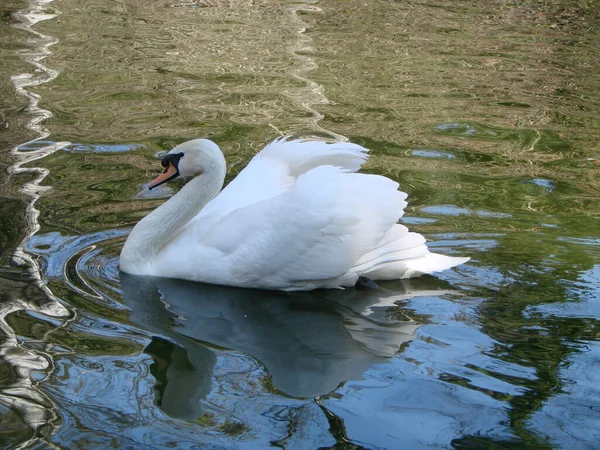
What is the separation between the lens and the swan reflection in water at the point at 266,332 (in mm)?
5020

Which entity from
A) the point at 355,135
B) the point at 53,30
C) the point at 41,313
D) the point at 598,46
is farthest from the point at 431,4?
the point at 41,313

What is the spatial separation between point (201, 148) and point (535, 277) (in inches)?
89.3

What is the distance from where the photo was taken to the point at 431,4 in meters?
17.0

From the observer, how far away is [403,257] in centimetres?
609

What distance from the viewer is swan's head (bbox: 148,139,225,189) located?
6309 millimetres

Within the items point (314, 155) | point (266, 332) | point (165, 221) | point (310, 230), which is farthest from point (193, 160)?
point (266, 332)

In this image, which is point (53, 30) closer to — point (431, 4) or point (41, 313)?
point (431, 4)

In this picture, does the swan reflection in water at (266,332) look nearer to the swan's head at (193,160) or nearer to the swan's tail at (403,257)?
the swan's tail at (403,257)

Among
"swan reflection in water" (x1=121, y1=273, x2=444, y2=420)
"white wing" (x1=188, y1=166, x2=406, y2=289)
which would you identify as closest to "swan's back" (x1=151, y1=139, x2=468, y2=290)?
"white wing" (x1=188, y1=166, x2=406, y2=289)

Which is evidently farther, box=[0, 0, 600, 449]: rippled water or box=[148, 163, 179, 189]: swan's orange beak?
box=[148, 163, 179, 189]: swan's orange beak

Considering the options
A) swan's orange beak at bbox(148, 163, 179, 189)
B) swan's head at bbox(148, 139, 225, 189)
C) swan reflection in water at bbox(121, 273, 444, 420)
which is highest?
swan's head at bbox(148, 139, 225, 189)

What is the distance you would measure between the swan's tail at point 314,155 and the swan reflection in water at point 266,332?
2.91ft

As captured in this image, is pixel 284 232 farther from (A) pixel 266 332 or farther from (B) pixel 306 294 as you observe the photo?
(A) pixel 266 332

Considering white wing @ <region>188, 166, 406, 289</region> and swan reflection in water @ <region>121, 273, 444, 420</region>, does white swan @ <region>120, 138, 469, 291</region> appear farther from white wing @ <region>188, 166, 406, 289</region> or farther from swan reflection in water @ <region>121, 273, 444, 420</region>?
swan reflection in water @ <region>121, 273, 444, 420</region>
